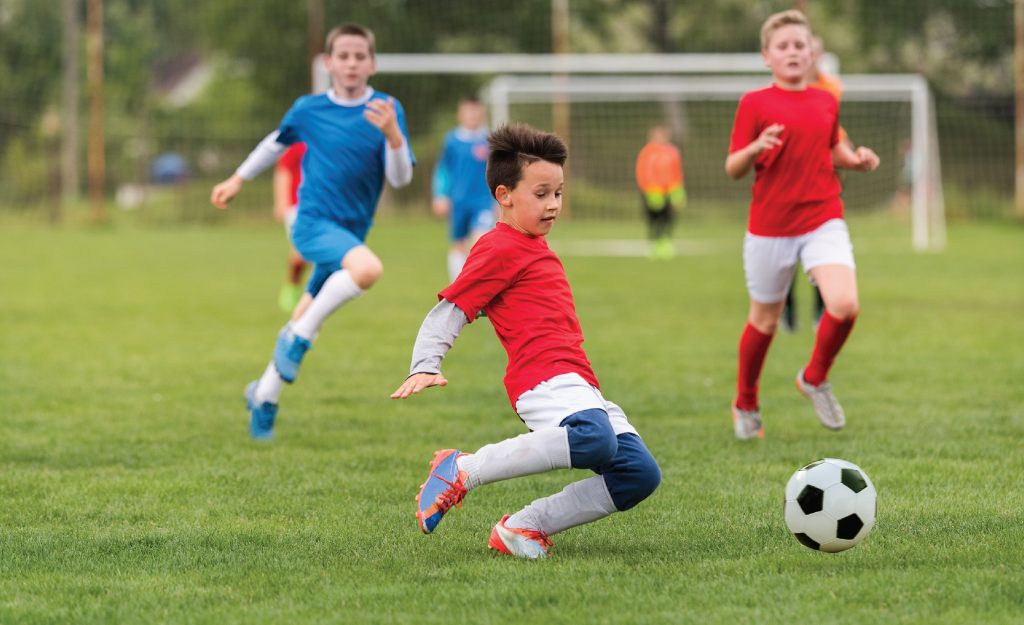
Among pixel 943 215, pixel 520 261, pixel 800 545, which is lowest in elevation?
pixel 943 215

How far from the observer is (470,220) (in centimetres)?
1500

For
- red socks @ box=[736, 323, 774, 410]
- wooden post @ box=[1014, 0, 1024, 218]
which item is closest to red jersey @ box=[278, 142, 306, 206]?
red socks @ box=[736, 323, 774, 410]

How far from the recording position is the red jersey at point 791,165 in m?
6.48

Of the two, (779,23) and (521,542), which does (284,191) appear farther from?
(521,542)

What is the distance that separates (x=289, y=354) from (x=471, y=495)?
1.61 m

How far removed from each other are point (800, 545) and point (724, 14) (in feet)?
104

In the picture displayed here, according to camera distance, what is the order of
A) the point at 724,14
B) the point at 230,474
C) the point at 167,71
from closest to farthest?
the point at 230,474 → the point at 724,14 → the point at 167,71

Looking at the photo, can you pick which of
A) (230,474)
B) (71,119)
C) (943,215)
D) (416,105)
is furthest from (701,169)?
(230,474)

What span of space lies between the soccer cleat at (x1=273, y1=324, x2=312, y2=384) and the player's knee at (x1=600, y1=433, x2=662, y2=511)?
8.50ft

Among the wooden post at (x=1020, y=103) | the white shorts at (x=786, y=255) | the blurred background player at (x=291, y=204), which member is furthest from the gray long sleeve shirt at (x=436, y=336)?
the wooden post at (x=1020, y=103)

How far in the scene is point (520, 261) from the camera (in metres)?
4.37

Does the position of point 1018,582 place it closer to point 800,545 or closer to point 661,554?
point 800,545

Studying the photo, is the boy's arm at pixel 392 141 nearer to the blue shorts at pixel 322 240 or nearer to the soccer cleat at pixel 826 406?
the blue shorts at pixel 322 240

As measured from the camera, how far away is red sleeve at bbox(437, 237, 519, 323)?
4.32m
